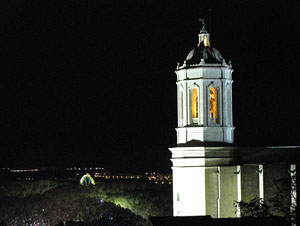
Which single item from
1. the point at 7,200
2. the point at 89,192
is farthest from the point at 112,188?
the point at 7,200

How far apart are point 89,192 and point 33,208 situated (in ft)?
21.5

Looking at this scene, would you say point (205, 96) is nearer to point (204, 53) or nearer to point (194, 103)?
point (194, 103)

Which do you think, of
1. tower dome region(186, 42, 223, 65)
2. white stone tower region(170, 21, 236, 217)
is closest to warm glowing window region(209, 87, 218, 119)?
white stone tower region(170, 21, 236, 217)

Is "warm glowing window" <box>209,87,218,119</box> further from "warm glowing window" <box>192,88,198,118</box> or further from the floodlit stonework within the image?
"warm glowing window" <box>192,88,198,118</box>

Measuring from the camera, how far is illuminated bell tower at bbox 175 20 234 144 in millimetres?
47375

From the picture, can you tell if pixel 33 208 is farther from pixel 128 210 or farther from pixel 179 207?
pixel 179 207

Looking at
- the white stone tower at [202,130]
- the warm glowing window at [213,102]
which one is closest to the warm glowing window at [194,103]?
the white stone tower at [202,130]

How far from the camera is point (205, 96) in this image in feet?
155

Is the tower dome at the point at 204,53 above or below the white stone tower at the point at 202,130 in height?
above

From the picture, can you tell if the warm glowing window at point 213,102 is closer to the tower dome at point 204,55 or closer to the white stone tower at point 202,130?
the white stone tower at point 202,130

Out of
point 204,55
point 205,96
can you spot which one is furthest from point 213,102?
point 204,55

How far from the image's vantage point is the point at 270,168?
4416cm

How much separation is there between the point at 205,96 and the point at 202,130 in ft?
5.66

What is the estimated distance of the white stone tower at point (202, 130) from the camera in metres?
47.1
